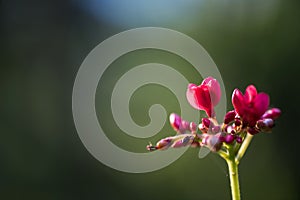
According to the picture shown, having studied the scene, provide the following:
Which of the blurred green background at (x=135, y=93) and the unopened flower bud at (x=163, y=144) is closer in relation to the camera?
the unopened flower bud at (x=163, y=144)

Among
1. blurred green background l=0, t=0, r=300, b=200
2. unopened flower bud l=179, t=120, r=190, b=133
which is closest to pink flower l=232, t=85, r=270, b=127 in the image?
unopened flower bud l=179, t=120, r=190, b=133

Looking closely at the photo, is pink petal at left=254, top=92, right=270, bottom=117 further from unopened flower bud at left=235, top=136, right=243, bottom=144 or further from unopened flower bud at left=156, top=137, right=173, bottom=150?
unopened flower bud at left=156, top=137, right=173, bottom=150

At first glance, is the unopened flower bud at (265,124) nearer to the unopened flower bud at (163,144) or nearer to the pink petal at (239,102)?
the pink petal at (239,102)

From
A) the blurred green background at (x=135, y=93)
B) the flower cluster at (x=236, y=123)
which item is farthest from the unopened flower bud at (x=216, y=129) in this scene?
the blurred green background at (x=135, y=93)

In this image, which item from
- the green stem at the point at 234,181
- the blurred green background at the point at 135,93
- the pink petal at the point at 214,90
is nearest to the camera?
the green stem at the point at 234,181

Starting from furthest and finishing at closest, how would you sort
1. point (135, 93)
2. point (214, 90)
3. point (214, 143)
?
point (135, 93) → point (214, 90) → point (214, 143)

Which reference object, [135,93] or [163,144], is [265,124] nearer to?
[163,144]

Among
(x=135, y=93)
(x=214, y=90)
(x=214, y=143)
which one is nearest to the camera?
(x=214, y=143)

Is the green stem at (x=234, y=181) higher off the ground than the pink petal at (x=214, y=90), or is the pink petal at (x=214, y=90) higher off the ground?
the pink petal at (x=214, y=90)

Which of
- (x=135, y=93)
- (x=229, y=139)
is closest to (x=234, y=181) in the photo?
(x=229, y=139)
